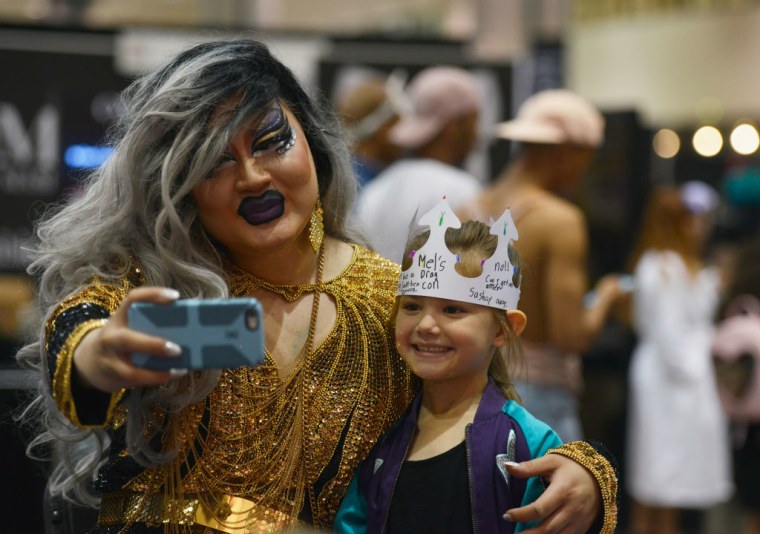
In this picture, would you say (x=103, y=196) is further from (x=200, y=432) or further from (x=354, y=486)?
(x=354, y=486)

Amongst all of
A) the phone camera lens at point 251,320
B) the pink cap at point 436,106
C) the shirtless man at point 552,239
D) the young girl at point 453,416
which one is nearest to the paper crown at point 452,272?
the young girl at point 453,416

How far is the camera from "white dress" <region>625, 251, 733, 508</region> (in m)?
5.69

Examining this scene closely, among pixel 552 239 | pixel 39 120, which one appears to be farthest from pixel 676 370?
pixel 39 120

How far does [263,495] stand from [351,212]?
0.60 meters

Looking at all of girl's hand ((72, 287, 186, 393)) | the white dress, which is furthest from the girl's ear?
the white dress

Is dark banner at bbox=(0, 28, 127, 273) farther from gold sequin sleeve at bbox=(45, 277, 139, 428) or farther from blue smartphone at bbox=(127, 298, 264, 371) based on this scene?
blue smartphone at bbox=(127, 298, 264, 371)

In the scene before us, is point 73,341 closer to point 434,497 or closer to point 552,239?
point 434,497

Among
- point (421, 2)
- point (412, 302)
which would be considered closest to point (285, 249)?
point (412, 302)

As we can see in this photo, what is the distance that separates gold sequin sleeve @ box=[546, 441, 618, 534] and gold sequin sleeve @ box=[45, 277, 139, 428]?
707 millimetres

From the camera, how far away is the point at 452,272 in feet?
6.44

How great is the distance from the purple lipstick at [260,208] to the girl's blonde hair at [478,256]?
25 centimetres

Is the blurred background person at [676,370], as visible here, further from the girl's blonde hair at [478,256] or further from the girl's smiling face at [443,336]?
the girl's smiling face at [443,336]

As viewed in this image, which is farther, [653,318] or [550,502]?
[653,318]

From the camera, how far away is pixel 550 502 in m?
1.80
